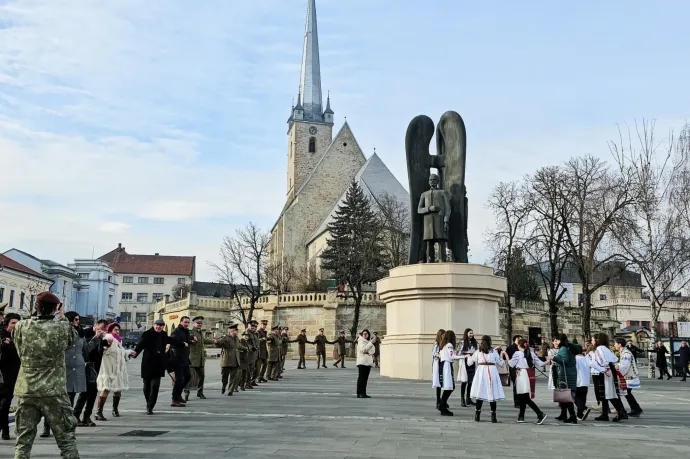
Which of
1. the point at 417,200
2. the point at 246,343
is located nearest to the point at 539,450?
the point at 246,343

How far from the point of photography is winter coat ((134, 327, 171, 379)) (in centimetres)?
1138

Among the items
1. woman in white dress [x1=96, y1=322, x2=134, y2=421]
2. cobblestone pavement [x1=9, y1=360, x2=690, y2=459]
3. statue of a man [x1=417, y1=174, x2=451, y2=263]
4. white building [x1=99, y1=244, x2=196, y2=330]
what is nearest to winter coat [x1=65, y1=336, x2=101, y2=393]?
cobblestone pavement [x1=9, y1=360, x2=690, y2=459]

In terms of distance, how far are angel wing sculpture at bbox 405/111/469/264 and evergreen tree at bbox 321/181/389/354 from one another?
69.7 ft

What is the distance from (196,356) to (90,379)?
3917 mm

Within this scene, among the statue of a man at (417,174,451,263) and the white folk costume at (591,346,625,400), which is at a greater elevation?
the statue of a man at (417,174,451,263)

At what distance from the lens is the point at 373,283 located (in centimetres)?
5306

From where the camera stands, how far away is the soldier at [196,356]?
1369cm

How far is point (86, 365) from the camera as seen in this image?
33.6ft

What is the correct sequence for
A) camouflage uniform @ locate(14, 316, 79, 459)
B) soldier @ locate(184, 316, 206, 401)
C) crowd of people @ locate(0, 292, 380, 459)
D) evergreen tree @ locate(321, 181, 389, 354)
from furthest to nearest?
1. evergreen tree @ locate(321, 181, 389, 354)
2. soldier @ locate(184, 316, 206, 401)
3. crowd of people @ locate(0, 292, 380, 459)
4. camouflage uniform @ locate(14, 316, 79, 459)

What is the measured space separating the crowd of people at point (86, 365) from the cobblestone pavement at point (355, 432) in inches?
20.6

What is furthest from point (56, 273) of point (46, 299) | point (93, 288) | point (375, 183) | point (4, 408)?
point (46, 299)

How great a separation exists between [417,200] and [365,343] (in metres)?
8.29

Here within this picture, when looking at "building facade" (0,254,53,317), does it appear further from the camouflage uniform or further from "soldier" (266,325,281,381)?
the camouflage uniform

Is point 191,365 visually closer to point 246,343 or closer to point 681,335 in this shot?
point 246,343
